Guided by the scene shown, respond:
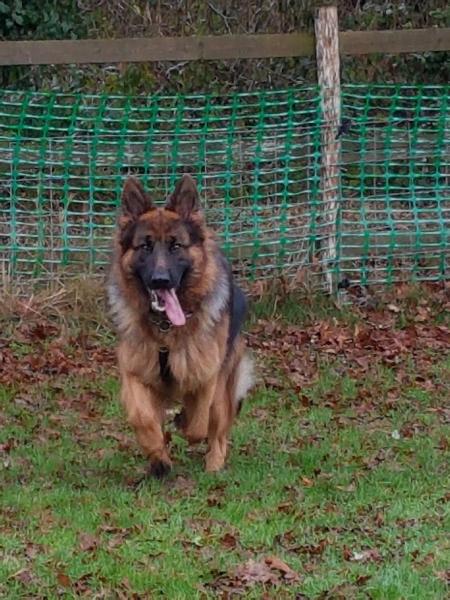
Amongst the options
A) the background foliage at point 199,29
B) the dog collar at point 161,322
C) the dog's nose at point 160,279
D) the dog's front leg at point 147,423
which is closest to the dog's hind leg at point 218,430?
the dog's front leg at point 147,423

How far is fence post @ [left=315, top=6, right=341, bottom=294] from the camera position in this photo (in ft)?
37.3

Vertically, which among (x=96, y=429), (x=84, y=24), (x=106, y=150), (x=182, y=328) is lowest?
(x=96, y=429)

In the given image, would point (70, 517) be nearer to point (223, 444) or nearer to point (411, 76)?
point (223, 444)

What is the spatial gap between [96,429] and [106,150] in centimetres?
385

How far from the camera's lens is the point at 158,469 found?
711 centimetres

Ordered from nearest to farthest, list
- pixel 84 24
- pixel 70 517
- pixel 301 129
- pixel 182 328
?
pixel 70 517, pixel 182 328, pixel 301 129, pixel 84 24

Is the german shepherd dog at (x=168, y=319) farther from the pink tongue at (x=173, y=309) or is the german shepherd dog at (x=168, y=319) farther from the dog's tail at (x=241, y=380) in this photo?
the dog's tail at (x=241, y=380)

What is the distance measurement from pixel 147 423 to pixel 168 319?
619 mm

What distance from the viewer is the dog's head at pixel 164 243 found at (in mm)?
7094

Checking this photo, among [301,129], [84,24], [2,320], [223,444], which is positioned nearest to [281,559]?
[223,444]

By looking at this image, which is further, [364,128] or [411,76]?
[411,76]

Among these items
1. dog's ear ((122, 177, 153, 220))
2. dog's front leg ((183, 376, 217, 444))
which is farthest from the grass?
dog's ear ((122, 177, 153, 220))

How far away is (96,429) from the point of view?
8.41m

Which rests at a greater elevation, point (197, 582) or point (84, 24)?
point (84, 24)
